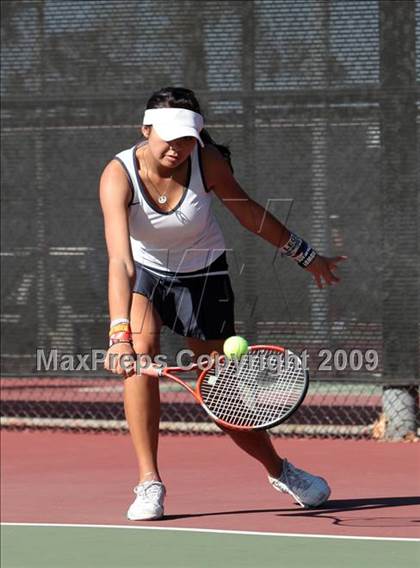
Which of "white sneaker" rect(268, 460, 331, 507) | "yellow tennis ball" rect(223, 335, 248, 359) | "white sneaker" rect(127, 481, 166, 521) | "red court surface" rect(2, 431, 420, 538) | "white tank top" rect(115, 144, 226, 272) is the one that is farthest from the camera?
"white sneaker" rect(268, 460, 331, 507)

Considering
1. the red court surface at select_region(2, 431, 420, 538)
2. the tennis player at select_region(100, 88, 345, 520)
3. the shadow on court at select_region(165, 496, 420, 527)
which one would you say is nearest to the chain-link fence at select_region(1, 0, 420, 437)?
the red court surface at select_region(2, 431, 420, 538)

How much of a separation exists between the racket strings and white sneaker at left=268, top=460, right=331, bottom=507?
1.36ft

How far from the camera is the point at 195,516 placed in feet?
18.7

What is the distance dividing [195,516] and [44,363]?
2611 millimetres

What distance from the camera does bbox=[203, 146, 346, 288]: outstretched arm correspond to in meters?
5.47

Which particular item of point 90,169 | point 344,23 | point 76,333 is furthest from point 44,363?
point 344,23

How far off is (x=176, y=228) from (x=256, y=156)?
8.19 feet

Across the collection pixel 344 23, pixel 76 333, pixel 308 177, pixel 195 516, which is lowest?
pixel 195 516

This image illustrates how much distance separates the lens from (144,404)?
5523 millimetres

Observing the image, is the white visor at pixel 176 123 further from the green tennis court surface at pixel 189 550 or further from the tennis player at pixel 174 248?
the green tennis court surface at pixel 189 550

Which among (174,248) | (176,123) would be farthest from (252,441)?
(176,123)

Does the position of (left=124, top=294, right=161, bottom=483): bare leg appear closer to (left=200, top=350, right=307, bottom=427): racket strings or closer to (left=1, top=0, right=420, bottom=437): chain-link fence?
(left=200, top=350, right=307, bottom=427): racket strings

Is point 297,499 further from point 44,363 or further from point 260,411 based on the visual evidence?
point 44,363

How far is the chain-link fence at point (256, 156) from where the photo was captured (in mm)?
7641
